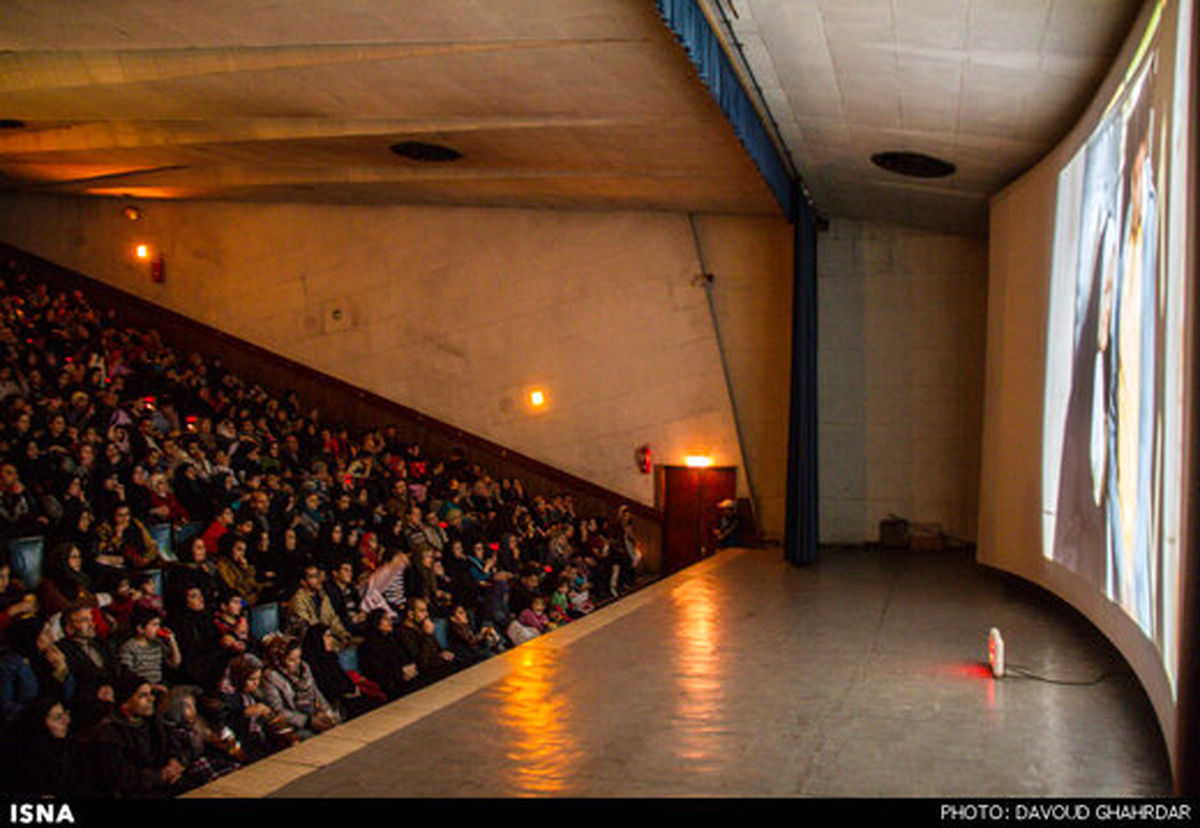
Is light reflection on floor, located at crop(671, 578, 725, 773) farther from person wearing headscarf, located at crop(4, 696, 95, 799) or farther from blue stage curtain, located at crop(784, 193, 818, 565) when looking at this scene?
person wearing headscarf, located at crop(4, 696, 95, 799)

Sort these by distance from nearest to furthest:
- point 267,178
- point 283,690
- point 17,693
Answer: point 17,693 → point 283,690 → point 267,178

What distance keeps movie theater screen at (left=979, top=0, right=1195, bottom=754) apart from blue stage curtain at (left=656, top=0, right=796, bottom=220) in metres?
1.77

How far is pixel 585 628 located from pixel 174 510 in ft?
9.55

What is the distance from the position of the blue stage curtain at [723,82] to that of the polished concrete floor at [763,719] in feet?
10.3

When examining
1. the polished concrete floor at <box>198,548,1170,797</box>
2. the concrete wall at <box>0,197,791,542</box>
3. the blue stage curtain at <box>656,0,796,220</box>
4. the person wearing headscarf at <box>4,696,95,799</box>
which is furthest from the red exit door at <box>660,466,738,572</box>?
the person wearing headscarf at <box>4,696,95,799</box>

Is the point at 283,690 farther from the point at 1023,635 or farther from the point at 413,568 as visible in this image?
the point at 1023,635

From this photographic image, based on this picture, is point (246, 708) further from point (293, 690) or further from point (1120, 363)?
point (1120, 363)

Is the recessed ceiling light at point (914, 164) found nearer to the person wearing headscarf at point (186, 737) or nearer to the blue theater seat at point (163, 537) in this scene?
the blue theater seat at point (163, 537)

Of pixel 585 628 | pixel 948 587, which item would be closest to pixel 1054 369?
pixel 948 587

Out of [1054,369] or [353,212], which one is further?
[353,212]

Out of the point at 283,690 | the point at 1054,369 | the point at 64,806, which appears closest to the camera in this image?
the point at 64,806

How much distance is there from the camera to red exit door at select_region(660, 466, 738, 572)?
11211 mm

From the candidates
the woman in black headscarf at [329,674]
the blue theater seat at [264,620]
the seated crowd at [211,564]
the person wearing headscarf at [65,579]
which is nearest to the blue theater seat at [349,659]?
the seated crowd at [211,564]

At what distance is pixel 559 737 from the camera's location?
4477mm
